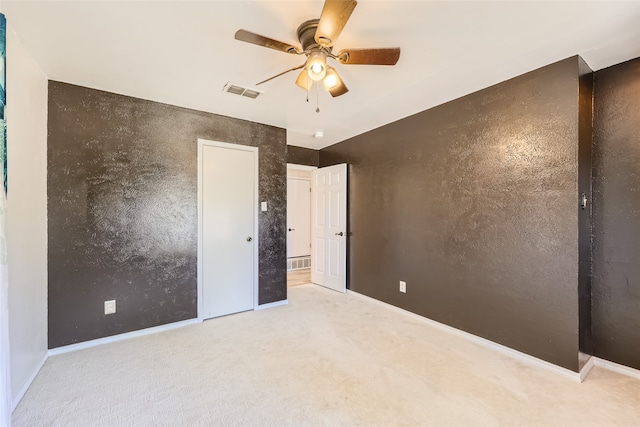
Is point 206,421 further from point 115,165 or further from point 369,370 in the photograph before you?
point 115,165

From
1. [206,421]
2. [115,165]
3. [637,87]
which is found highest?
[637,87]

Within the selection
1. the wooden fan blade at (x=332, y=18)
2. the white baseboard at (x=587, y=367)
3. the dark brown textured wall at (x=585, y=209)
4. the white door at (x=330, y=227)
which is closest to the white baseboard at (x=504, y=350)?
the white baseboard at (x=587, y=367)

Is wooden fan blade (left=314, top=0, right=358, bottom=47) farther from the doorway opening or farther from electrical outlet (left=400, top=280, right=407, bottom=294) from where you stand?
the doorway opening

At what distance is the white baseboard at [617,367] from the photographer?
212 cm

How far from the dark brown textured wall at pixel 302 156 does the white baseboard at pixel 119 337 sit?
2.76m

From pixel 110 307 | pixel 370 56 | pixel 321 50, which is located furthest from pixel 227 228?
pixel 370 56

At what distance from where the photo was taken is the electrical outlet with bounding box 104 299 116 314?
2.69 m

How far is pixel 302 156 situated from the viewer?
4.76m

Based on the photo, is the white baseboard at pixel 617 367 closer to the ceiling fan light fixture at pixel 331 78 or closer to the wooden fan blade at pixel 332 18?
the ceiling fan light fixture at pixel 331 78

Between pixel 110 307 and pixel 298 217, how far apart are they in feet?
12.4

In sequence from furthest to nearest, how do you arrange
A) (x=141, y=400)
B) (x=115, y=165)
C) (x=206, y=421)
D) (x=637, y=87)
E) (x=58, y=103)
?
(x=115, y=165) < (x=58, y=103) < (x=637, y=87) < (x=141, y=400) < (x=206, y=421)

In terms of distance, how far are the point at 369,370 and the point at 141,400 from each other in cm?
162

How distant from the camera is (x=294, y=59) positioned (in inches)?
84.5

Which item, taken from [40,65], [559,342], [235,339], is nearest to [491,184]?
[559,342]
